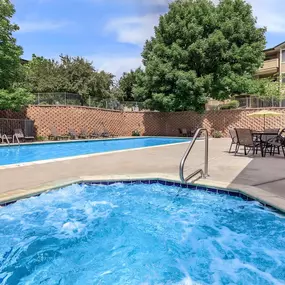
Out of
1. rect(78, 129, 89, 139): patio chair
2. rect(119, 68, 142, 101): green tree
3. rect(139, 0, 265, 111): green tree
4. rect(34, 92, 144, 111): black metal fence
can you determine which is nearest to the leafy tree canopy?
rect(34, 92, 144, 111): black metal fence

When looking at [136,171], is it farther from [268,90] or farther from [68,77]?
[68,77]

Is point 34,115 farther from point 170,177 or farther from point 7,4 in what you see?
point 170,177

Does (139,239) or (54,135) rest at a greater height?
(54,135)

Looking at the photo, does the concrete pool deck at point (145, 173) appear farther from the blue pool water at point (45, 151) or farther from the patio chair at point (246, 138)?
the blue pool water at point (45, 151)

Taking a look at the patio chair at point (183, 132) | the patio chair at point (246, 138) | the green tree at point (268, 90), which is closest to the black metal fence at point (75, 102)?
the patio chair at point (183, 132)

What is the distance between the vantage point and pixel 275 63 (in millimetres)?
27250

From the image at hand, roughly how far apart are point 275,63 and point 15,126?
2473 centimetres

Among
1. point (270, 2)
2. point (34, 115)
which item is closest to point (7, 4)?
point (34, 115)

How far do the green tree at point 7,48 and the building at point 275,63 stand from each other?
22555 mm

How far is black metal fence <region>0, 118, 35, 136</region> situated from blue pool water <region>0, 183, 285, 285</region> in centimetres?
1354

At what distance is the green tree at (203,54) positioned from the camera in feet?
66.2

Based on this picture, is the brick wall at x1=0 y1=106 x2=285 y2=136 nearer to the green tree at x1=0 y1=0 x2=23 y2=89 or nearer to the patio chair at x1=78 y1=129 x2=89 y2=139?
the patio chair at x1=78 y1=129 x2=89 y2=139

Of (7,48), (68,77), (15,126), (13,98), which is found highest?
(7,48)

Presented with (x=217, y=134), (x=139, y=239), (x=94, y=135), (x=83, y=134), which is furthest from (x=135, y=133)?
(x=139, y=239)
